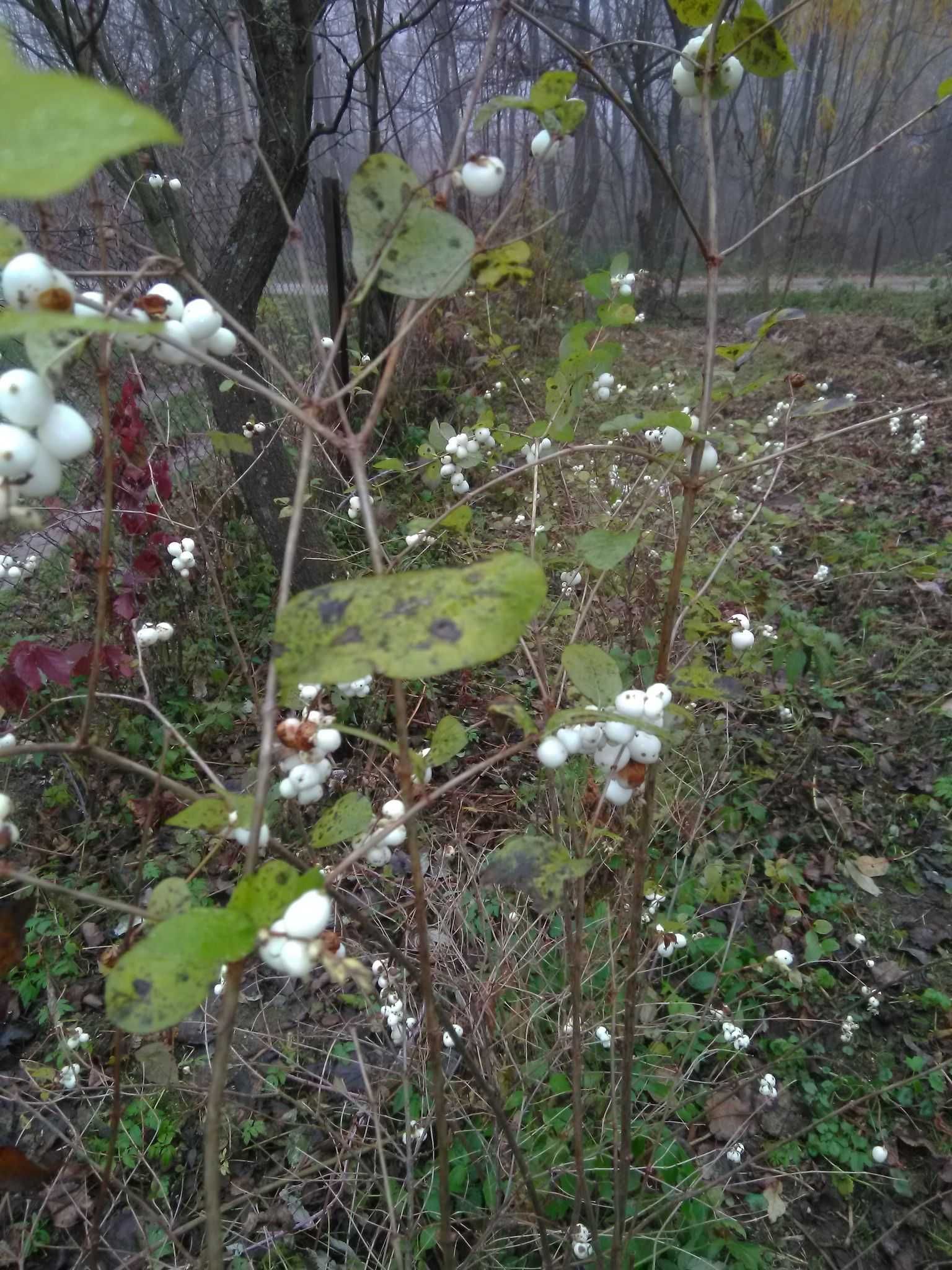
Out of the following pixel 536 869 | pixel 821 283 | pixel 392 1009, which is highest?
pixel 536 869

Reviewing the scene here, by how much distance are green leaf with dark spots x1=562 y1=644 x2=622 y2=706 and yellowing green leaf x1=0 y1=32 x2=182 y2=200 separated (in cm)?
47

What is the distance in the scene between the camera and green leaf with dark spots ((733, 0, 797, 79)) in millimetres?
678

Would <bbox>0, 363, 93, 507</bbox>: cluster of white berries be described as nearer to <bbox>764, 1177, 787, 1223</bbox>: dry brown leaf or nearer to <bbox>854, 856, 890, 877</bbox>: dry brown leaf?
<bbox>764, 1177, 787, 1223</bbox>: dry brown leaf

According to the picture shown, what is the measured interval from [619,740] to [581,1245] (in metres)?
1.05

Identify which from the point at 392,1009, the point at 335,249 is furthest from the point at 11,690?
the point at 335,249

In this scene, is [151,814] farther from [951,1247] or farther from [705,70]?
[951,1247]

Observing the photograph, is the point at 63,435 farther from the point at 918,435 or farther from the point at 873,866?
the point at 918,435

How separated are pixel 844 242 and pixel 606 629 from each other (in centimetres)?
1701

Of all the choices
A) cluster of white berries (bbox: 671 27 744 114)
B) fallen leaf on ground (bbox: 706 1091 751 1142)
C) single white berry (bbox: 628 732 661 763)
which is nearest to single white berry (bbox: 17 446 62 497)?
single white berry (bbox: 628 732 661 763)

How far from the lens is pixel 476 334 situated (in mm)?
4340

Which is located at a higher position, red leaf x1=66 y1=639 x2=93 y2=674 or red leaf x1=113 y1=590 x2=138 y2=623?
red leaf x1=113 y1=590 x2=138 y2=623

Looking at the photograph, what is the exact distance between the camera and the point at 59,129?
257 mm

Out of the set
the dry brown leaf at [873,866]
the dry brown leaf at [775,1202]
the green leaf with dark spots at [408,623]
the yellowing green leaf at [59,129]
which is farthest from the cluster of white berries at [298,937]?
the dry brown leaf at [873,866]

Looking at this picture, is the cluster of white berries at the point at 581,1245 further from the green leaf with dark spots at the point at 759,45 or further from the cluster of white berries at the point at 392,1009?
the green leaf with dark spots at the point at 759,45
